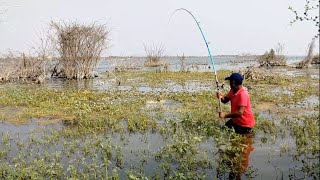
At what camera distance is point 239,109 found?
382 inches

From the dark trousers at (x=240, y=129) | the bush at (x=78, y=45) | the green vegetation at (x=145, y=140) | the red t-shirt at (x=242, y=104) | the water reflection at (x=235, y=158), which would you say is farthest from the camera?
the bush at (x=78, y=45)

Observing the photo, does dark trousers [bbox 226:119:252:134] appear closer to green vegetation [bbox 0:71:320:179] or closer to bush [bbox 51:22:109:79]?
green vegetation [bbox 0:71:320:179]

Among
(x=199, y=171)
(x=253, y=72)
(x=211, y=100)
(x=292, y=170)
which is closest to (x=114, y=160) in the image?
(x=199, y=171)

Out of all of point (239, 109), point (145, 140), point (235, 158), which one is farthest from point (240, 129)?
point (145, 140)

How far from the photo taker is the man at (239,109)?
970cm

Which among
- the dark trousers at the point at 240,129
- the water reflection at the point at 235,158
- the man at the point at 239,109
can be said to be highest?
the man at the point at 239,109

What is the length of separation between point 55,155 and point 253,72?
2196cm

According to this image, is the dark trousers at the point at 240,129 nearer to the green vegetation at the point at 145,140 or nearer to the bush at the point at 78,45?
the green vegetation at the point at 145,140

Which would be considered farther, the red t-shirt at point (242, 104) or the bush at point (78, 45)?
the bush at point (78, 45)

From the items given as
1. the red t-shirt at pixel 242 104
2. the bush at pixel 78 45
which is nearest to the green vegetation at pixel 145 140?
the red t-shirt at pixel 242 104

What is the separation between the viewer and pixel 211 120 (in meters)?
12.0

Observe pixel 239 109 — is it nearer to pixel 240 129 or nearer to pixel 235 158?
pixel 240 129

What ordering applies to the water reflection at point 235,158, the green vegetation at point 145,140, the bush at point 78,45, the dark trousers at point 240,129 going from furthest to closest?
the bush at point 78,45 < the dark trousers at point 240,129 < the green vegetation at point 145,140 < the water reflection at point 235,158

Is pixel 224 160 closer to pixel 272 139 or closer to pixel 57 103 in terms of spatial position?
pixel 272 139
